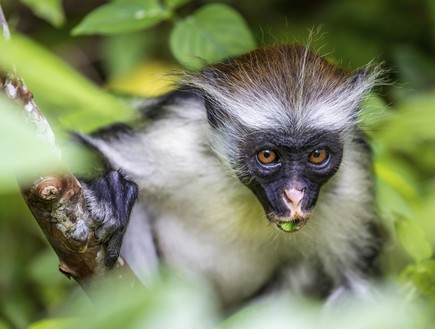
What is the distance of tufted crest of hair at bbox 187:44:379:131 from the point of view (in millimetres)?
3879

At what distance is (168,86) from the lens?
442 cm

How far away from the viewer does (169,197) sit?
14.6 feet

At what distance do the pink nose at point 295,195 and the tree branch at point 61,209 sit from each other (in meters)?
0.86

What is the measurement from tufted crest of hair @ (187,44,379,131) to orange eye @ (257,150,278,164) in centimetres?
14

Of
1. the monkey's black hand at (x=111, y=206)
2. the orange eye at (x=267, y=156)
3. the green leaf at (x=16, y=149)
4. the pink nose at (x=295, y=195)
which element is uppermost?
the green leaf at (x=16, y=149)

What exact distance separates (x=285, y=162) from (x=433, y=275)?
36.6 inches

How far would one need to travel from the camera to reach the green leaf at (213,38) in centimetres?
439

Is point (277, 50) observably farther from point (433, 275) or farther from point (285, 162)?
point (433, 275)

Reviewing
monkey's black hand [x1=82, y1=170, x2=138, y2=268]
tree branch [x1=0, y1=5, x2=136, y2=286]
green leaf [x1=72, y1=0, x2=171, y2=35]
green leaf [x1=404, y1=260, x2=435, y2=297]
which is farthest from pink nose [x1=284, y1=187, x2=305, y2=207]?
green leaf [x1=72, y1=0, x2=171, y2=35]

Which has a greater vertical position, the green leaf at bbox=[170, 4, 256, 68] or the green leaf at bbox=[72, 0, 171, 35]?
the green leaf at bbox=[72, 0, 171, 35]

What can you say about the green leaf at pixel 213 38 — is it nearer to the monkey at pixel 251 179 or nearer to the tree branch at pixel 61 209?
the monkey at pixel 251 179

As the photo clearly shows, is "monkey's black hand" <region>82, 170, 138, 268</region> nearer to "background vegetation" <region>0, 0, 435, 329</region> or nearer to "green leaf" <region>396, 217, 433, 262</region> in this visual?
"background vegetation" <region>0, 0, 435, 329</region>

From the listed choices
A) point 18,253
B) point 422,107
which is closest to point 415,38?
point 422,107

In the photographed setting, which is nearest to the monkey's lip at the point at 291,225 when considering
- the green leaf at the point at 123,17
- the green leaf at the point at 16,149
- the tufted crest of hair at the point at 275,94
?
the tufted crest of hair at the point at 275,94
